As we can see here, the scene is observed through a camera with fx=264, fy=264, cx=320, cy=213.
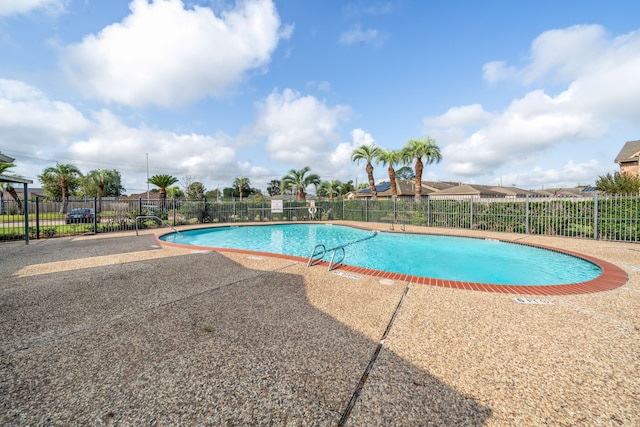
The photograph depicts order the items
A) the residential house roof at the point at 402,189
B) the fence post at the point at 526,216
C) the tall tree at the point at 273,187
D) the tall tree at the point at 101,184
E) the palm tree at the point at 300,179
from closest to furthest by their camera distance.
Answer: the fence post at the point at 526,216 < the palm tree at the point at 300,179 < the residential house roof at the point at 402,189 < the tall tree at the point at 101,184 < the tall tree at the point at 273,187

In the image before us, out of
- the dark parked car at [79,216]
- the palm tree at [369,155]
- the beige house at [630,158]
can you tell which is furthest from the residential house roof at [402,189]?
the dark parked car at [79,216]

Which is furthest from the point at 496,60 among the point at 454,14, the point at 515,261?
the point at 515,261

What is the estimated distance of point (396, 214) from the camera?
→ 18969 mm

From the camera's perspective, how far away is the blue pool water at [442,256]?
7555 mm

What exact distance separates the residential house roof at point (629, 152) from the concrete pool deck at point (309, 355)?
32743 millimetres

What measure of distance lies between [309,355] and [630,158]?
38.7 m

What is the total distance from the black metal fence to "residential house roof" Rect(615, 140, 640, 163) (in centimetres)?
2318

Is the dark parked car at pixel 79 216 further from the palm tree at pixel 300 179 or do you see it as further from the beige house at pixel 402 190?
the beige house at pixel 402 190

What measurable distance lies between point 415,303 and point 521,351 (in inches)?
59.8

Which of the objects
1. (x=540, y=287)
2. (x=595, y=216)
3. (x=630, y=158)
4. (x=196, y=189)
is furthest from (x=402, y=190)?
(x=196, y=189)

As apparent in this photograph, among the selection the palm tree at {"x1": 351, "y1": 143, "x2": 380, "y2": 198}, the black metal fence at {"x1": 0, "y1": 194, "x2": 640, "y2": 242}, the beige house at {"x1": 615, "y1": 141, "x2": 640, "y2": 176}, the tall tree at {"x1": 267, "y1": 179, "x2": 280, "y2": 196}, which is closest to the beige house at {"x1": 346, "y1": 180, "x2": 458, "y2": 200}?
the palm tree at {"x1": 351, "y1": 143, "x2": 380, "y2": 198}

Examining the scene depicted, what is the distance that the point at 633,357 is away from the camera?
2.71m

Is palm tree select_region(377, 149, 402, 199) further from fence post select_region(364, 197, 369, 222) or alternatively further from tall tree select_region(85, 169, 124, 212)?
tall tree select_region(85, 169, 124, 212)

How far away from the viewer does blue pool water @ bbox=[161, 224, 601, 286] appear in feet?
24.8
